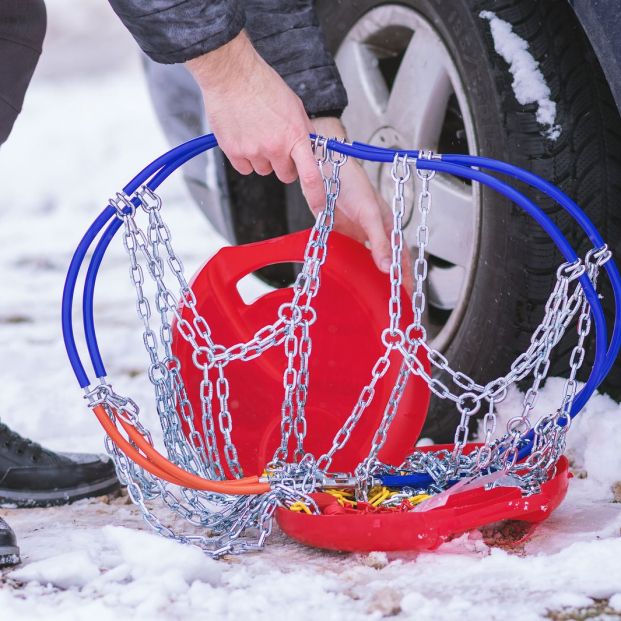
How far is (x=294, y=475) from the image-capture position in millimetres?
1692

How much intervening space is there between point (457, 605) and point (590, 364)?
730 millimetres

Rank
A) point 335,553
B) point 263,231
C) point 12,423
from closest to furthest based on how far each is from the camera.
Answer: point 335,553
point 12,423
point 263,231

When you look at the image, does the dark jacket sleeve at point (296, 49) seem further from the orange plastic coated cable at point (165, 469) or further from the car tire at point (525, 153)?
the orange plastic coated cable at point (165, 469)

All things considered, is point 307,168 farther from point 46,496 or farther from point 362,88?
point 46,496

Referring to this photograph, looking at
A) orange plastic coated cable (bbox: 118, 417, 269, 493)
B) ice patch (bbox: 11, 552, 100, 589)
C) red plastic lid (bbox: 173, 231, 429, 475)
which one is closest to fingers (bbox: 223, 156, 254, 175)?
red plastic lid (bbox: 173, 231, 429, 475)

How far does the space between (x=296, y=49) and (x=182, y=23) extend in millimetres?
426

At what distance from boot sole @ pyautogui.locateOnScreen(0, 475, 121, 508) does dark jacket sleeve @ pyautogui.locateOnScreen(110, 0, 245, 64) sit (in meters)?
0.94

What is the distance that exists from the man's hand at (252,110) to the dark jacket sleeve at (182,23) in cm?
3

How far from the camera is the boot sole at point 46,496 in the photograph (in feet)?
6.59

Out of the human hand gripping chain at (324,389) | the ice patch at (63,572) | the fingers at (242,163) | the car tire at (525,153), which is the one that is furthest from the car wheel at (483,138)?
the ice patch at (63,572)

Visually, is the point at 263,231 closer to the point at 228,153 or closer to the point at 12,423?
the point at 12,423

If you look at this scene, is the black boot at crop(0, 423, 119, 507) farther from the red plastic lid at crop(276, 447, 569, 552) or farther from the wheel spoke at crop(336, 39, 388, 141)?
the wheel spoke at crop(336, 39, 388, 141)

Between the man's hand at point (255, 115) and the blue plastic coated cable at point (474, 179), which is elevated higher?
the man's hand at point (255, 115)

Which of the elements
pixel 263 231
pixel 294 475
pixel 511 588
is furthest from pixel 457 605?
pixel 263 231
